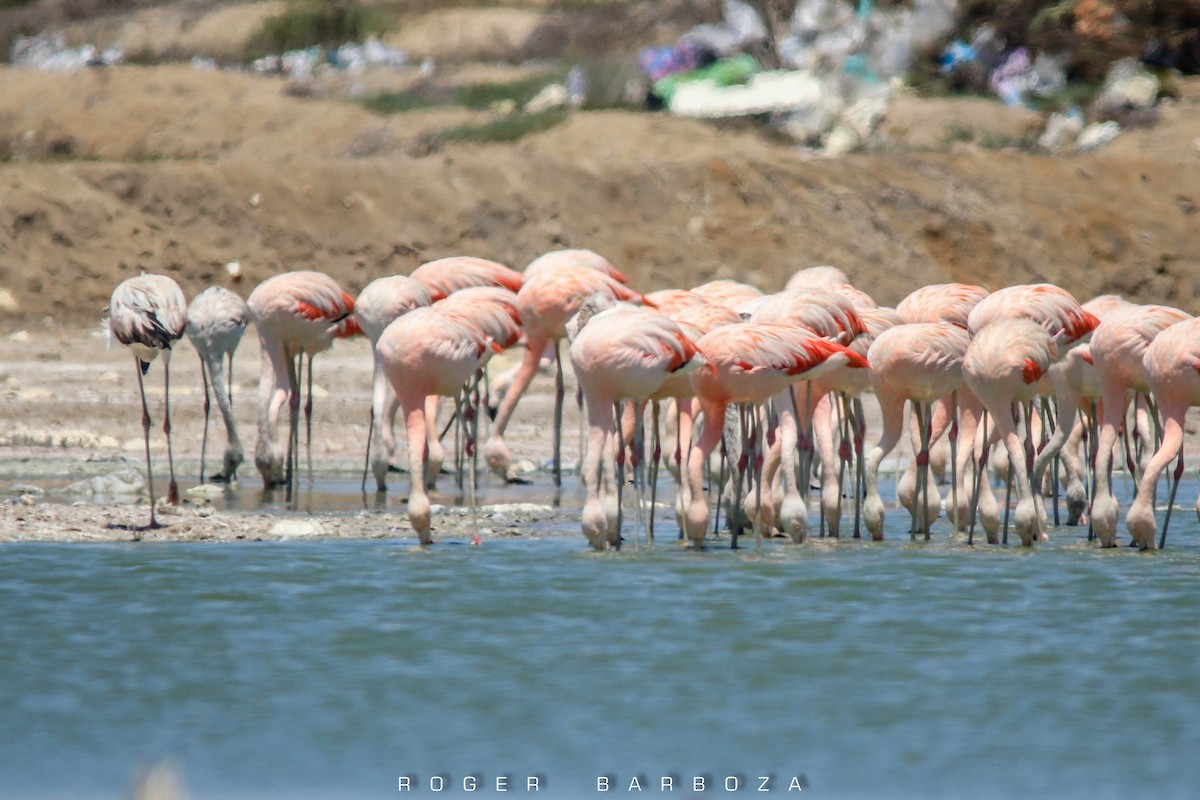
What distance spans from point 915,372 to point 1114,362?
36.5 inches

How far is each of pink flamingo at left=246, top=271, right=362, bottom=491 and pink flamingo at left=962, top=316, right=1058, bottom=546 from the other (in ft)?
12.9

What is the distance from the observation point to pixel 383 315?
9781mm

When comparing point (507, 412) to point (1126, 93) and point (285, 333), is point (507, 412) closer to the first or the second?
point (285, 333)

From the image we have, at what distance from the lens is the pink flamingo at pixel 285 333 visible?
33.5ft

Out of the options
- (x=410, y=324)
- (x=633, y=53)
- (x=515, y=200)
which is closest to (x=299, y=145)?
(x=515, y=200)

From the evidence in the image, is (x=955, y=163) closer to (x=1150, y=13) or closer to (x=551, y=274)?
(x=1150, y=13)

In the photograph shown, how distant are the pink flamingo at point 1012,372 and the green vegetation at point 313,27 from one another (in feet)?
76.1

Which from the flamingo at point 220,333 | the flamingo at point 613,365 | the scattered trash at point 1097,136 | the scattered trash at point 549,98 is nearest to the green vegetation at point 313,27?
the scattered trash at point 549,98

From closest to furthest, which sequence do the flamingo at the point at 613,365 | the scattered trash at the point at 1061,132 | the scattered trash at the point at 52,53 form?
the flamingo at the point at 613,365 < the scattered trash at the point at 1061,132 < the scattered trash at the point at 52,53

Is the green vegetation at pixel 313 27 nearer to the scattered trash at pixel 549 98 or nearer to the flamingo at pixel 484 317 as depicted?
the scattered trash at pixel 549 98

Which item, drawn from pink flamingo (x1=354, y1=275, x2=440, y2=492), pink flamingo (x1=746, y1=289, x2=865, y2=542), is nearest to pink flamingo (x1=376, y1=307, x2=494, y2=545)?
pink flamingo (x1=354, y1=275, x2=440, y2=492)

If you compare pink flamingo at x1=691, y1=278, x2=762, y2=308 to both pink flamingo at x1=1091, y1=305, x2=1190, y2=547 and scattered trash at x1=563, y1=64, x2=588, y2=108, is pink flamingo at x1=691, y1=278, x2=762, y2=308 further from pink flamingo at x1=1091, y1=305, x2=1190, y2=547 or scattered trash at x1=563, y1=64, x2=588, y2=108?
scattered trash at x1=563, y1=64, x2=588, y2=108

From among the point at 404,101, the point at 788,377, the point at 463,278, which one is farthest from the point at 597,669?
the point at 404,101

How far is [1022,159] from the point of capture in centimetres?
1948
